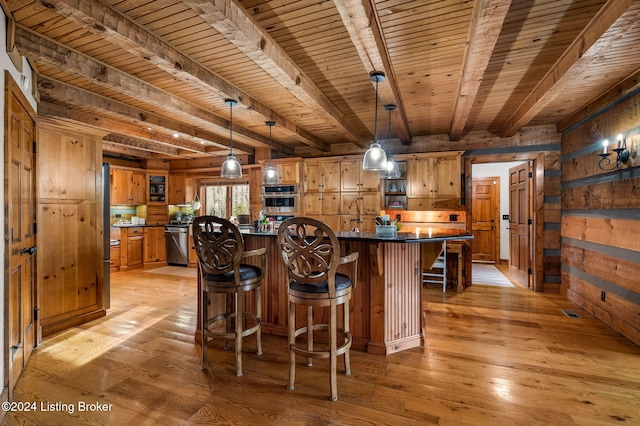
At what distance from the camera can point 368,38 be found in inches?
87.7

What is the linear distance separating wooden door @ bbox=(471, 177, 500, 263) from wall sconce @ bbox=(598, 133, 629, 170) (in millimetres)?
4516

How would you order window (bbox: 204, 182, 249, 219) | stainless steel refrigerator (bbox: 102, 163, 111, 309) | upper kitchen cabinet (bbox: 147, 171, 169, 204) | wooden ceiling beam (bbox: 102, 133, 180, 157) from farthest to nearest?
1. upper kitchen cabinet (bbox: 147, 171, 169, 204)
2. window (bbox: 204, 182, 249, 219)
3. wooden ceiling beam (bbox: 102, 133, 180, 157)
4. stainless steel refrigerator (bbox: 102, 163, 111, 309)

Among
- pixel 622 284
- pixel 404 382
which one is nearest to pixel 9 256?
pixel 404 382

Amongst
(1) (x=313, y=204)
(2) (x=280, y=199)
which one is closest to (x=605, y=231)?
(1) (x=313, y=204)

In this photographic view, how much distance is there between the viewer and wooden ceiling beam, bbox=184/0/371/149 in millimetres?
1898

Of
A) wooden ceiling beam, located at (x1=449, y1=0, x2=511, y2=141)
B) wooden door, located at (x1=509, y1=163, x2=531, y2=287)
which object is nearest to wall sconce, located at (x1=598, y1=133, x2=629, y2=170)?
wooden ceiling beam, located at (x1=449, y1=0, x2=511, y2=141)

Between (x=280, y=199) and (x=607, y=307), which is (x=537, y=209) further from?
(x=280, y=199)

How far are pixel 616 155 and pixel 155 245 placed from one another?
812 centimetres

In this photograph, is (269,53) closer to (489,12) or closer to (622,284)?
(489,12)

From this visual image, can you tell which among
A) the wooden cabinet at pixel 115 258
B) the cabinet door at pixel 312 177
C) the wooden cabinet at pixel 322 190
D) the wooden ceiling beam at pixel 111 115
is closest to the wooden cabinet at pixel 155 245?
the wooden cabinet at pixel 115 258

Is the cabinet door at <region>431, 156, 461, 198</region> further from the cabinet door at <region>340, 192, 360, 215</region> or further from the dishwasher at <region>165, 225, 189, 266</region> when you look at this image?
the dishwasher at <region>165, 225, 189, 266</region>

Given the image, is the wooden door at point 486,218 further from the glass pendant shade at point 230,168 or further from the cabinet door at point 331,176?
the glass pendant shade at point 230,168

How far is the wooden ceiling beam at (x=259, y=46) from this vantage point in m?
1.90

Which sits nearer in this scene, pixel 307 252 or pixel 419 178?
pixel 307 252
